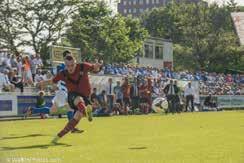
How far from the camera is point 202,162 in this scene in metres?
9.81

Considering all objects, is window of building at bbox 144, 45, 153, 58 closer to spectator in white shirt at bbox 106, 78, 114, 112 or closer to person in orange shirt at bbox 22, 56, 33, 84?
spectator in white shirt at bbox 106, 78, 114, 112

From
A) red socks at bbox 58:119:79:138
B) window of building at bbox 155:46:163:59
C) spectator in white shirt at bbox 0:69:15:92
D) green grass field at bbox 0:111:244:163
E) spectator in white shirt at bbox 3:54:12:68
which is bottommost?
green grass field at bbox 0:111:244:163

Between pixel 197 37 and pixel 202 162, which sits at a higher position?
pixel 197 37

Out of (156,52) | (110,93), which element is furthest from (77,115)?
(156,52)

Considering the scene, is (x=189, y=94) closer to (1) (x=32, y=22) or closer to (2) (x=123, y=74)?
(2) (x=123, y=74)

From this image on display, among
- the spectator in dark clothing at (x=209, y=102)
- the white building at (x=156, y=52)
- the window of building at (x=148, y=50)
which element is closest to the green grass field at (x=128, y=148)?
the spectator in dark clothing at (x=209, y=102)

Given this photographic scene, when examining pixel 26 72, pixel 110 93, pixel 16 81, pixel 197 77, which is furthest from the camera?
pixel 197 77

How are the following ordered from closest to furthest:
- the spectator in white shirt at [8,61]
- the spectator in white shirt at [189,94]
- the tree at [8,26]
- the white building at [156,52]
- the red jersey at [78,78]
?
the red jersey at [78,78] → the spectator in white shirt at [8,61] → the spectator in white shirt at [189,94] → the tree at [8,26] → the white building at [156,52]

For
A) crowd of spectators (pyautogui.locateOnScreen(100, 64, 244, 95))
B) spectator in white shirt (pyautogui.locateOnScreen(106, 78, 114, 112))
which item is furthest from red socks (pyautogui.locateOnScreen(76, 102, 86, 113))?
crowd of spectators (pyautogui.locateOnScreen(100, 64, 244, 95))

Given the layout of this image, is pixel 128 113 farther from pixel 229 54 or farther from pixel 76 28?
pixel 229 54

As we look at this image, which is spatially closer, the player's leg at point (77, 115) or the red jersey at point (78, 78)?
the player's leg at point (77, 115)

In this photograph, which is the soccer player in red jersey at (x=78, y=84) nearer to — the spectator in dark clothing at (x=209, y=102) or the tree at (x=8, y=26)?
the spectator in dark clothing at (x=209, y=102)

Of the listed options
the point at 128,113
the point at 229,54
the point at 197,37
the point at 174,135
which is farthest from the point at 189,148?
the point at 197,37

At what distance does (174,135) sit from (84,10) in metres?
59.3
